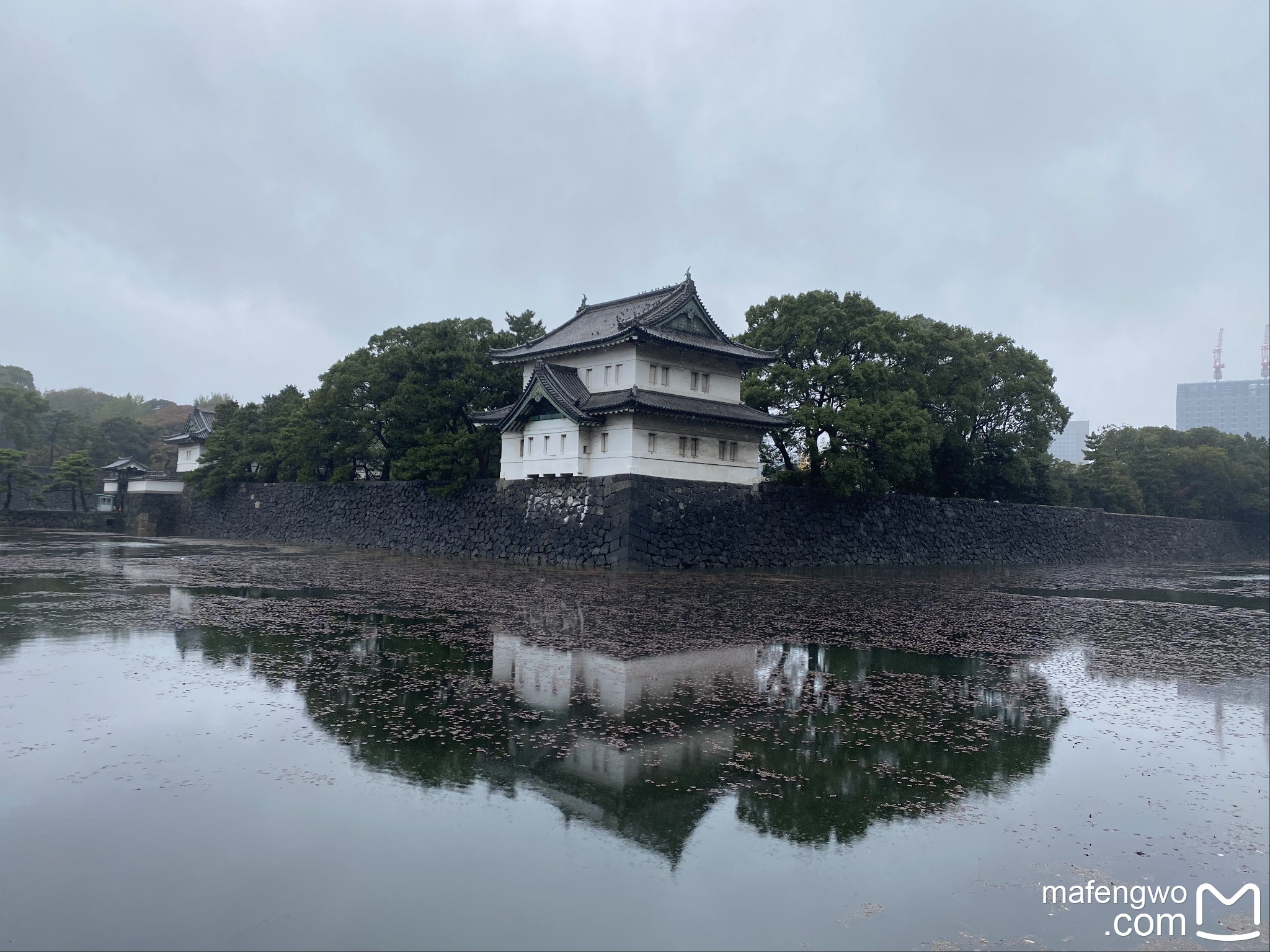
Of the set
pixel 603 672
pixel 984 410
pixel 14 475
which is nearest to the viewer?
pixel 603 672

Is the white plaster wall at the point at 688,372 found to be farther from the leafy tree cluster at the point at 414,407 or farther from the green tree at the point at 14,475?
the green tree at the point at 14,475

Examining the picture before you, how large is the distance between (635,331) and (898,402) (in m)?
11.3

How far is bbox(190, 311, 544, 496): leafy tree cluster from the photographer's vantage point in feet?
120

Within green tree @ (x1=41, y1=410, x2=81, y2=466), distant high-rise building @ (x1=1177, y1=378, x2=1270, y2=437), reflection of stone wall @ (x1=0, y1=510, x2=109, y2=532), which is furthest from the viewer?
distant high-rise building @ (x1=1177, y1=378, x2=1270, y2=437)

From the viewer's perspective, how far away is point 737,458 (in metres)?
32.9

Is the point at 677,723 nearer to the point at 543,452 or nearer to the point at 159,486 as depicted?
the point at 543,452

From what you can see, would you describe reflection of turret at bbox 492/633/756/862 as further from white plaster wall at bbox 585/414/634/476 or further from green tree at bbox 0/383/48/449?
green tree at bbox 0/383/48/449

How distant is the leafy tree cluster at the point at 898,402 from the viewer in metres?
33.6

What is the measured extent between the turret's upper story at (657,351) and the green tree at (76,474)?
39.5 metres

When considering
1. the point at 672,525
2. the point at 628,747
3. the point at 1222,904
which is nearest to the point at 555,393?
the point at 672,525

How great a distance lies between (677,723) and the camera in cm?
789

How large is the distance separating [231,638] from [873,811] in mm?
9372

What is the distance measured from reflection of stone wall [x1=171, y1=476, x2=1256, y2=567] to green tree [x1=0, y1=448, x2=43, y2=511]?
14647 mm

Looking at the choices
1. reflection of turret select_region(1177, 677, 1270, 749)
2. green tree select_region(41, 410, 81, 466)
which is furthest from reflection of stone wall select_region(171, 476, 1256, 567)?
green tree select_region(41, 410, 81, 466)
